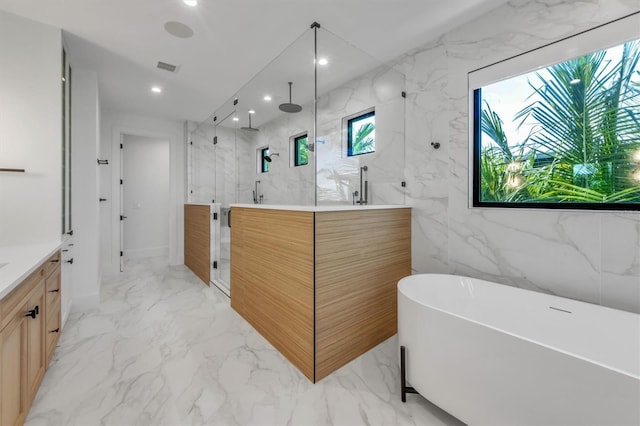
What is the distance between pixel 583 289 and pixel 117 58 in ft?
14.6

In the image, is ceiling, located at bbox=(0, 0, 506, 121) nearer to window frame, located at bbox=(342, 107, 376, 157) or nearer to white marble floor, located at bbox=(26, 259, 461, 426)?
window frame, located at bbox=(342, 107, 376, 157)

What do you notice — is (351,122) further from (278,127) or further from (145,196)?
(145,196)

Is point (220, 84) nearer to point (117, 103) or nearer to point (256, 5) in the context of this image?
point (256, 5)

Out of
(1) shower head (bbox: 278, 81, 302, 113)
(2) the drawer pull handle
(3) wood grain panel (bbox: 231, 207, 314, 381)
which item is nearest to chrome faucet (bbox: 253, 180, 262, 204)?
(3) wood grain panel (bbox: 231, 207, 314, 381)

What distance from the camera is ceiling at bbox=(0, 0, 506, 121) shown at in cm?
197

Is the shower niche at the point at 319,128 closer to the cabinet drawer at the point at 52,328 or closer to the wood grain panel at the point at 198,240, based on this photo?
the wood grain panel at the point at 198,240

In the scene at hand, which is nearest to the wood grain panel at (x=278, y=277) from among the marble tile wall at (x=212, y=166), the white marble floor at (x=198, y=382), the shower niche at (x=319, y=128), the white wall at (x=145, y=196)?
the white marble floor at (x=198, y=382)

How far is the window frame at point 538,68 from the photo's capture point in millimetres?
1559

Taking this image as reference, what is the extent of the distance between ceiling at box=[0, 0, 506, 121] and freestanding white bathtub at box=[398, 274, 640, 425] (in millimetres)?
2092

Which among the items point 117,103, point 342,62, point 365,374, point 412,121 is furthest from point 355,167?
point 117,103

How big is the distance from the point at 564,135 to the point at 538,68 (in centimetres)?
51

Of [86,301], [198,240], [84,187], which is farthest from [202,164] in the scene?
[86,301]

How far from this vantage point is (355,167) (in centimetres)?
265

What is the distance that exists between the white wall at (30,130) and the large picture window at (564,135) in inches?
138
